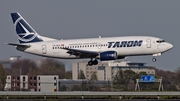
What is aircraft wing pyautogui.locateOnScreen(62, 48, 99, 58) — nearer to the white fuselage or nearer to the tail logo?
the white fuselage

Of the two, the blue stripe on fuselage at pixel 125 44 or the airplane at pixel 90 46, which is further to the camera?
the airplane at pixel 90 46

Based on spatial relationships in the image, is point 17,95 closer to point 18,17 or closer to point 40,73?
point 18,17

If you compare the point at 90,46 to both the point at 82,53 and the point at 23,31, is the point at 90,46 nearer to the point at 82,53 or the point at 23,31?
the point at 82,53

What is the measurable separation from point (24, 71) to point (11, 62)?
2678mm

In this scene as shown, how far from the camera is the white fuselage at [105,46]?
212 ft

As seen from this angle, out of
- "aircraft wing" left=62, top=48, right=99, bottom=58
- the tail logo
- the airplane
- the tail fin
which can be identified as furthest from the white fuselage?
the tail logo

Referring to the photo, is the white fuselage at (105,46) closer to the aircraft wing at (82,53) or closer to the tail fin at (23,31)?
the aircraft wing at (82,53)

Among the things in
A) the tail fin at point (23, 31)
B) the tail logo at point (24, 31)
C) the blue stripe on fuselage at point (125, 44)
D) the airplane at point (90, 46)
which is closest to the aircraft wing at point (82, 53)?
the airplane at point (90, 46)

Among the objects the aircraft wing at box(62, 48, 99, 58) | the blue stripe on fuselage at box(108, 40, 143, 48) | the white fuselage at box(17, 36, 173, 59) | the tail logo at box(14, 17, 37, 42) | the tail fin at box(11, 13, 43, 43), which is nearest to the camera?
the blue stripe on fuselage at box(108, 40, 143, 48)

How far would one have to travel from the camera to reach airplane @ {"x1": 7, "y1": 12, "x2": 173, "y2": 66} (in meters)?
64.8

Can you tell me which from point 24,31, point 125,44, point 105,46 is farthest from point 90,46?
point 24,31

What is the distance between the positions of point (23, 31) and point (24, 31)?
0.12 metres

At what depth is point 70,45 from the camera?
6812cm

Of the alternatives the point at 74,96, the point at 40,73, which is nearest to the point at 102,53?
the point at 74,96
